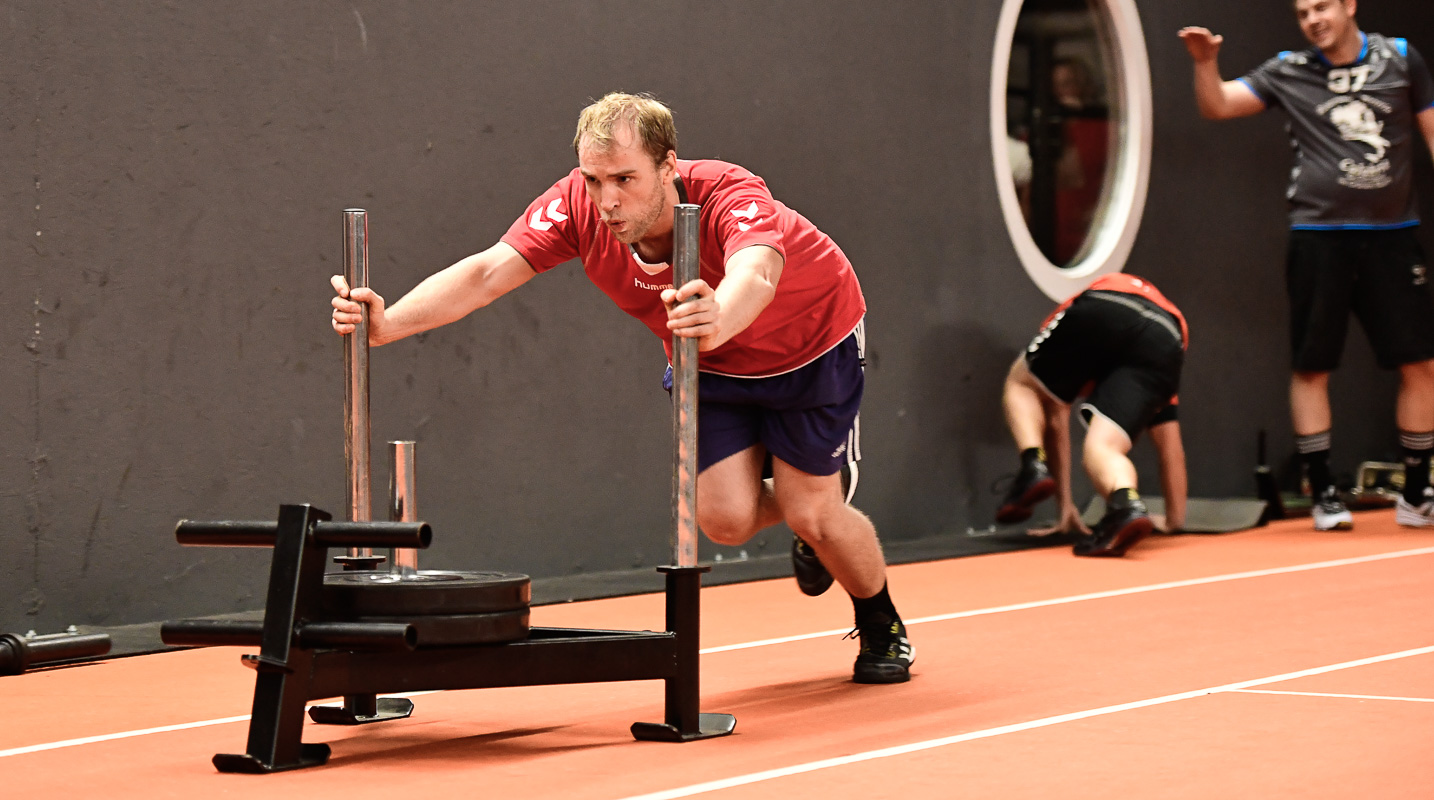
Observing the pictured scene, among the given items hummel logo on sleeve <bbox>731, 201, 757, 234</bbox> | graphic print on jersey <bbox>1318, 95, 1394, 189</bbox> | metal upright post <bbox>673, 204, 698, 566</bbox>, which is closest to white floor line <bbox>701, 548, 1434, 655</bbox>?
metal upright post <bbox>673, 204, 698, 566</bbox>

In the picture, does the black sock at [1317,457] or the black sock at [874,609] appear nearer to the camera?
the black sock at [874,609]

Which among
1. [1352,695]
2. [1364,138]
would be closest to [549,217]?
[1352,695]

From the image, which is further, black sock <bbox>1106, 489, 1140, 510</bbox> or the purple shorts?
black sock <bbox>1106, 489, 1140, 510</bbox>

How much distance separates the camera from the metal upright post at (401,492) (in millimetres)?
3281

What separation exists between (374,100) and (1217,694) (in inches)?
125

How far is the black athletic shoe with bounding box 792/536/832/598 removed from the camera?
4361mm

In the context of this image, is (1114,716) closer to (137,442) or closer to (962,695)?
(962,695)

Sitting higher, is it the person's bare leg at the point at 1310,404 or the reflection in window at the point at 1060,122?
the reflection in window at the point at 1060,122

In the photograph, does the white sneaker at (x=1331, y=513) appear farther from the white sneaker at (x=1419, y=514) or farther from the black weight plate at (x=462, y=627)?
the black weight plate at (x=462, y=627)

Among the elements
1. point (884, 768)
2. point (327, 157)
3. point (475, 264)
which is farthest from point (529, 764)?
point (327, 157)

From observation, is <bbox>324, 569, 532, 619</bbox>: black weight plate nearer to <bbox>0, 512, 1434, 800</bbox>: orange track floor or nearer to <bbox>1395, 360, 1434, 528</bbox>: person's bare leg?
<bbox>0, 512, 1434, 800</bbox>: orange track floor

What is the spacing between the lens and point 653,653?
10.6 feet

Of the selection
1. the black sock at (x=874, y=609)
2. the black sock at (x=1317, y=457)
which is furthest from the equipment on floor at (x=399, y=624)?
the black sock at (x=1317, y=457)

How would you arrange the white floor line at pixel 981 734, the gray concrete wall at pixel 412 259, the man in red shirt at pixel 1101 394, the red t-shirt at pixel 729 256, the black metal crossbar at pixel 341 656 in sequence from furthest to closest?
the man in red shirt at pixel 1101 394, the gray concrete wall at pixel 412 259, the red t-shirt at pixel 729 256, the black metal crossbar at pixel 341 656, the white floor line at pixel 981 734
